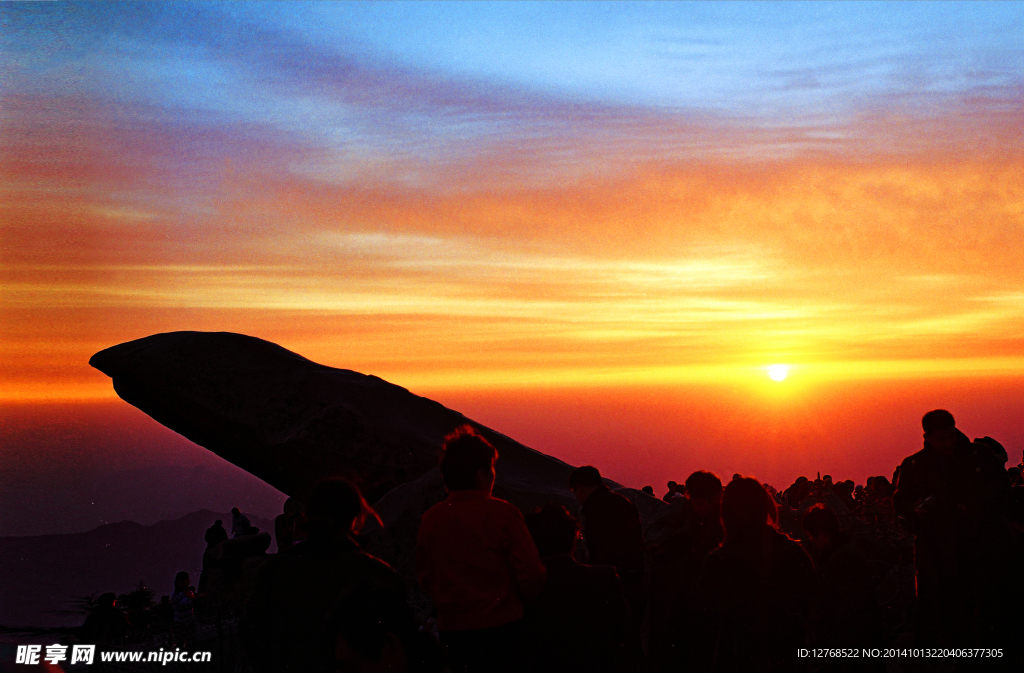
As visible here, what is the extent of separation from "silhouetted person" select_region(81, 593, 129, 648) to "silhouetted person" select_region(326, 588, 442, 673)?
9.02 metres

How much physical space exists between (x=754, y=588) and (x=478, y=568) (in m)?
1.77

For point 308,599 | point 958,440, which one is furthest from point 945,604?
point 308,599

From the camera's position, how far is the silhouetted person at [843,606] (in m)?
7.00

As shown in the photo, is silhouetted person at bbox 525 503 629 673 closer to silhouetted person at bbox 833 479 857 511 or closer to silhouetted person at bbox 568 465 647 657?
silhouetted person at bbox 568 465 647 657

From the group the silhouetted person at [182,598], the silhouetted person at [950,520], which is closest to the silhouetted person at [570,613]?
the silhouetted person at [950,520]

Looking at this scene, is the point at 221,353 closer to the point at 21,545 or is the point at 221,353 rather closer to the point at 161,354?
the point at 161,354

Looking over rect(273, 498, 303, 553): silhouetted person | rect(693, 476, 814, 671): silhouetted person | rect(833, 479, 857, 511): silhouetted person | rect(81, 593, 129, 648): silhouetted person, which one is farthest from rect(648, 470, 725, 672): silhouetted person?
rect(833, 479, 857, 511): silhouetted person

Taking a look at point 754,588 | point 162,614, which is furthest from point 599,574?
point 162,614

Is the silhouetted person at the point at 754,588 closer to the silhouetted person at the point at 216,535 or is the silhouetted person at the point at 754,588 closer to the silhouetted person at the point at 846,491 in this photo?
the silhouetted person at the point at 846,491

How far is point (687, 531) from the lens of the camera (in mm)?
7184

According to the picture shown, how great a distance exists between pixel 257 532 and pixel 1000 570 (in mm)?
16190

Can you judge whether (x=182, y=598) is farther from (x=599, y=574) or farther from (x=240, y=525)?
(x=599, y=574)

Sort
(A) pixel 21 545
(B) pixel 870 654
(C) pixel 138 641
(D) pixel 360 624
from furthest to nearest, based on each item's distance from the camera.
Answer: (A) pixel 21 545, (C) pixel 138 641, (B) pixel 870 654, (D) pixel 360 624

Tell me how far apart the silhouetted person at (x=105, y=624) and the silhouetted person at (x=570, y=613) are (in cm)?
808
